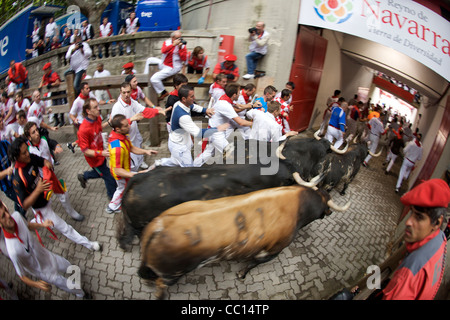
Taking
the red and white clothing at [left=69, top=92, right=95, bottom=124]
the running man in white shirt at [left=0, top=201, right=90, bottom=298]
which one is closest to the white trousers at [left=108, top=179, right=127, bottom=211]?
the running man in white shirt at [left=0, top=201, right=90, bottom=298]

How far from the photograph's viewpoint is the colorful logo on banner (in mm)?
5815

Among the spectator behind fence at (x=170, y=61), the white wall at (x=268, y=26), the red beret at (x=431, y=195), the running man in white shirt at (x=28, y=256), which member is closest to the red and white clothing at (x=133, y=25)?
the white wall at (x=268, y=26)

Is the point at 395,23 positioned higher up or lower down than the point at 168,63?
higher up

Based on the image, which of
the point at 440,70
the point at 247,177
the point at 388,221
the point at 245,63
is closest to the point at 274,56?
the point at 245,63

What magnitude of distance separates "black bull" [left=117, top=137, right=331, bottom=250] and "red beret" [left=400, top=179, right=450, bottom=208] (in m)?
2.14

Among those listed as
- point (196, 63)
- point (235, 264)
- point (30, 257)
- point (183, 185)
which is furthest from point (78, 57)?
point (235, 264)

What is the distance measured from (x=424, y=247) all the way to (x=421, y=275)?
26cm

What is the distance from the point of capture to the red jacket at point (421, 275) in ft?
6.44

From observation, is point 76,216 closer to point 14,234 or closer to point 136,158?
point 136,158

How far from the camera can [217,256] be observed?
9.27 ft

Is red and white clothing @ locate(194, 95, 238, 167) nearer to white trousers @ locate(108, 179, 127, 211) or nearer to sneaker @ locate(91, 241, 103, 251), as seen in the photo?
white trousers @ locate(108, 179, 127, 211)

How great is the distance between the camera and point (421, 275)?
1.97m
